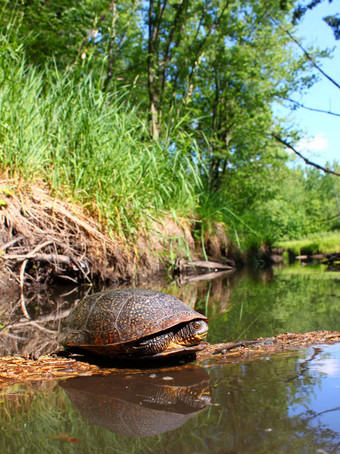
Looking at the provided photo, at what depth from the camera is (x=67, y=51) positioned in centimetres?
877

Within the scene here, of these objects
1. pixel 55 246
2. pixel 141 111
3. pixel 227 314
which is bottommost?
pixel 227 314

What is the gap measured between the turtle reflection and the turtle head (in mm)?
220

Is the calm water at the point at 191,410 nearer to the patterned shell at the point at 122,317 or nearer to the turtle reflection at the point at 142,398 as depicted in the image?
the turtle reflection at the point at 142,398

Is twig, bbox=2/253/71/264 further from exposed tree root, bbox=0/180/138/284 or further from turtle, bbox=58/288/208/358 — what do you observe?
turtle, bbox=58/288/208/358

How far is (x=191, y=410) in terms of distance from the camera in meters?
1.26

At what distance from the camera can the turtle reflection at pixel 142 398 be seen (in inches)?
46.2

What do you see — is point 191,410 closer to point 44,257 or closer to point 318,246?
point 44,257

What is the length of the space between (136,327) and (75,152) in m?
3.40

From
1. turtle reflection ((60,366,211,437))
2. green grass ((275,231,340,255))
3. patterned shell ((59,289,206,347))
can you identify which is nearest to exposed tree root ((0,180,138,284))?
patterned shell ((59,289,206,347))

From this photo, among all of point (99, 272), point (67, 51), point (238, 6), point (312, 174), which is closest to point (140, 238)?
point (99, 272)

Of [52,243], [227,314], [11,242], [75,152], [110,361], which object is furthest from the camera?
[75,152]

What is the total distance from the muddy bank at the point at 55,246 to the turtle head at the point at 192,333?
2463 mm

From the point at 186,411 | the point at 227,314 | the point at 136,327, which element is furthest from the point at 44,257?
the point at 186,411

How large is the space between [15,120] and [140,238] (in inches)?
90.4
